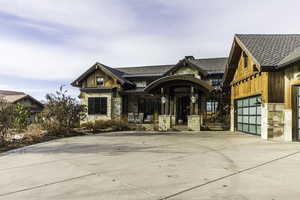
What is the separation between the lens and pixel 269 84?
1147 centimetres

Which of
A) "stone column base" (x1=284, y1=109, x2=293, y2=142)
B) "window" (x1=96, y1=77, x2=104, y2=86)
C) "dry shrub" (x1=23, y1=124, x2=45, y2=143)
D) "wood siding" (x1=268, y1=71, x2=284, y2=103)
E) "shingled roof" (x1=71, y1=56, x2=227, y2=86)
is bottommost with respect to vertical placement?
"dry shrub" (x1=23, y1=124, x2=45, y2=143)

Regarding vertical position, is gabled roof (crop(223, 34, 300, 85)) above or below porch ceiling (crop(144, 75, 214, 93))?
above

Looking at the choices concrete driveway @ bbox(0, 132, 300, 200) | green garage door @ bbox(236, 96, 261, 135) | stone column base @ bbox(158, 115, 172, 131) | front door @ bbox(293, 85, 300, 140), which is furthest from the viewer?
stone column base @ bbox(158, 115, 172, 131)

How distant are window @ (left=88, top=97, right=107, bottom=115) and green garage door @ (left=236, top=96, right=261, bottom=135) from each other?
44.1 ft

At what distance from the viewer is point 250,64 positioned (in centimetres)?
1384

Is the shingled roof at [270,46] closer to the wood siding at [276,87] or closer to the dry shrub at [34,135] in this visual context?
the wood siding at [276,87]

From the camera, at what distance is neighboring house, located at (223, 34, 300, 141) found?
10.8 metres

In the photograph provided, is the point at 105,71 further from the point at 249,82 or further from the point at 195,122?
the point at 249,82

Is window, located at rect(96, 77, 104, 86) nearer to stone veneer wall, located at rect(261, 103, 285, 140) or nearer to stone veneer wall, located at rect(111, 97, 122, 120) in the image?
stone veneer wall, located at rect(111, 97, 122, 120)

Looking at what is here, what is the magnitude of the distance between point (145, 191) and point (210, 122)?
1532cm

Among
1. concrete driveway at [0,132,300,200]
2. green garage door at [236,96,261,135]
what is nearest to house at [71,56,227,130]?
green garage door at [236,96,261,135]

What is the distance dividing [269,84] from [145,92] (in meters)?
10.9

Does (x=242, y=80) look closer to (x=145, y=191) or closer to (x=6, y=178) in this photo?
(x=145, y=191)

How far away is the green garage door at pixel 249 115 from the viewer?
522 inches
